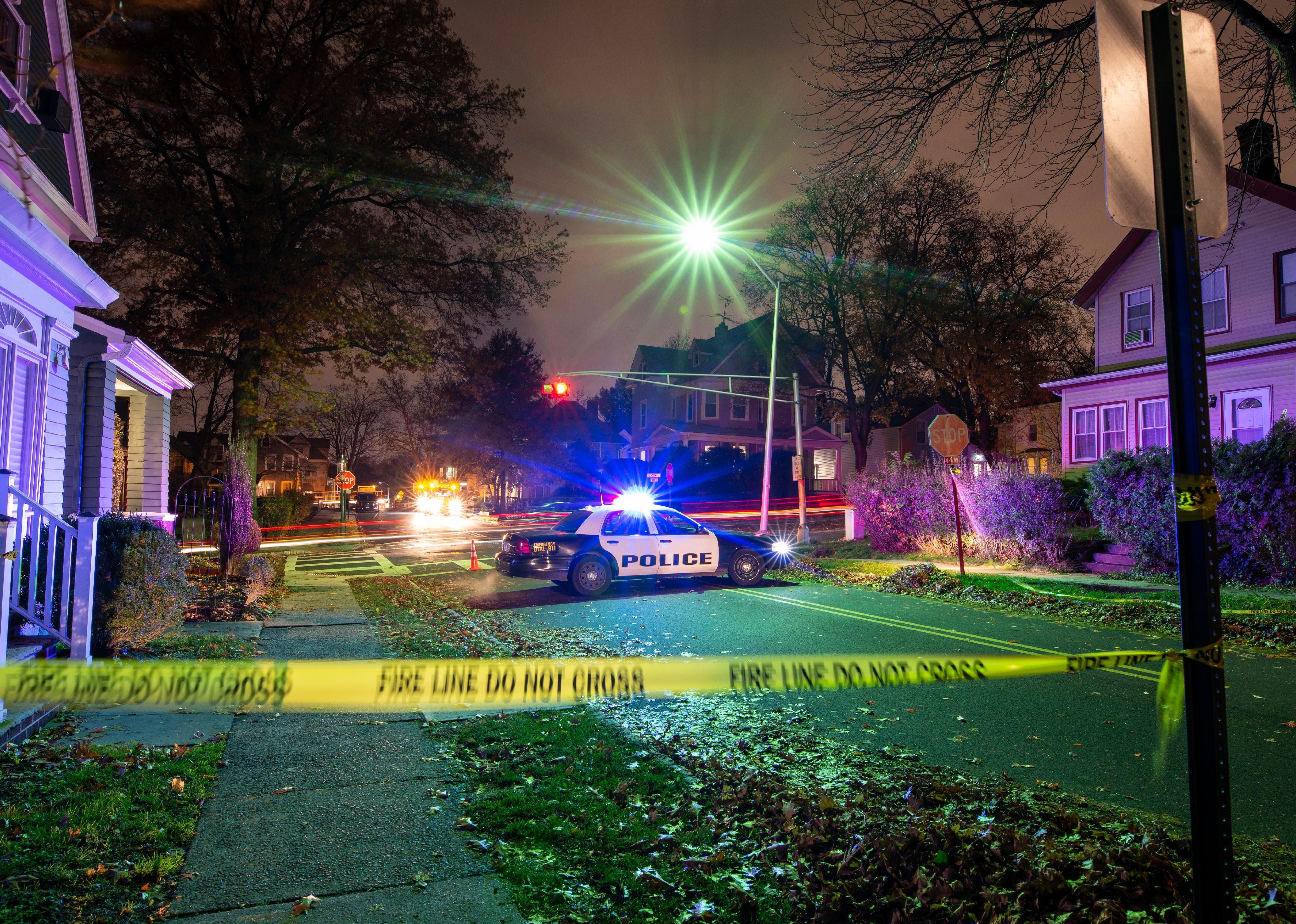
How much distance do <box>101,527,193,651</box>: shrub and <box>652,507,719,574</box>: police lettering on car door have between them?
25.4 ft

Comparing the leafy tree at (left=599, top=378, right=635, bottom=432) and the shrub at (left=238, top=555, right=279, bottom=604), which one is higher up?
the leafy tree at (left=599, top=378, right=635, bottom=432)

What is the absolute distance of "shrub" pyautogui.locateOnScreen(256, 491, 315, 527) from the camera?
32.0 metres

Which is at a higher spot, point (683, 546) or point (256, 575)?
point (683, 546)

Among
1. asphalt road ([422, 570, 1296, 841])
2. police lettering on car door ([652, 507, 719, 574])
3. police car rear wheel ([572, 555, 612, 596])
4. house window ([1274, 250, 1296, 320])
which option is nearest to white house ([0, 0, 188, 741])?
asphalt road ([422, 570, 1296, 841])

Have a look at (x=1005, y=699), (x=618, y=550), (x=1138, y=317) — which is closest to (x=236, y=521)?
(x=618, y=550)

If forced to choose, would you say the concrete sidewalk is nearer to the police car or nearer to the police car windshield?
the police car

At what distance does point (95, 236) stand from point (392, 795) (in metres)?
13.3

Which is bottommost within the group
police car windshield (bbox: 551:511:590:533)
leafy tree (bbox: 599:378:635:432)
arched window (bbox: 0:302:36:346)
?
police car windshield (bbox: 551:511:590:533)

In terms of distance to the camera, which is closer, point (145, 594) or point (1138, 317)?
point (145, 594)

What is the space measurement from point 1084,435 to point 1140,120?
25910mm

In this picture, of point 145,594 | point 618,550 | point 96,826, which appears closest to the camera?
point 96,826

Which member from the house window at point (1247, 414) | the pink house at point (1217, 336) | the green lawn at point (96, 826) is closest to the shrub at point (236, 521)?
the green lawn at point (96, 826)

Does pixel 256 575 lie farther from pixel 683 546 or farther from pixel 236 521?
pixel 683 546

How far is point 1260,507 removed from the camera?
486 inches
